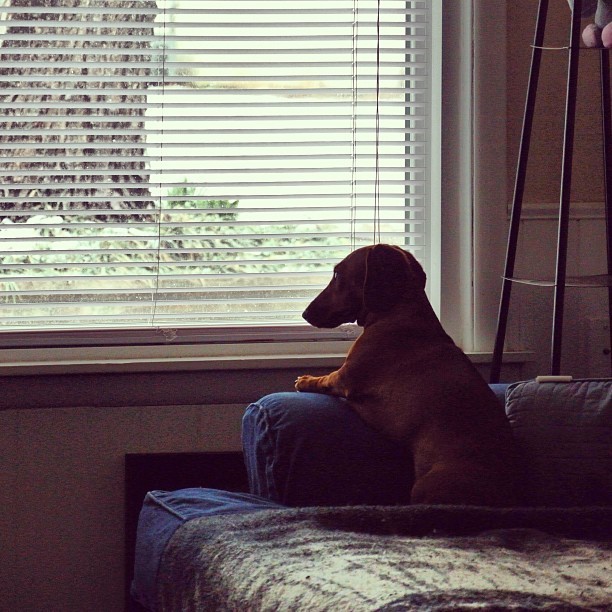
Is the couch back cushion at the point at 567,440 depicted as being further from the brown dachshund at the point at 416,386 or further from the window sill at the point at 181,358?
the window sill at the point at 181,358

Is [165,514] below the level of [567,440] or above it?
below

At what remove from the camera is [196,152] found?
2459 mm

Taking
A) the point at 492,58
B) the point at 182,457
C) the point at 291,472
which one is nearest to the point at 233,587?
the point at 291,472

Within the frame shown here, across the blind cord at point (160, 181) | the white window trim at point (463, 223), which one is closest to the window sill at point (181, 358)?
the white window trim at point (463, 223)

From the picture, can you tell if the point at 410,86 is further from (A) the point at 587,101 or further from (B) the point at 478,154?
(A) the point at 587,101

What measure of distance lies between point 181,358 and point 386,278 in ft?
2.41

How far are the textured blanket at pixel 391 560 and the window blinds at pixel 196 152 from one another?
101cm

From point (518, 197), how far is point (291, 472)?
3.21 ft

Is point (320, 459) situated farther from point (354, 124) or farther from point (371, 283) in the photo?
point (354, 124)

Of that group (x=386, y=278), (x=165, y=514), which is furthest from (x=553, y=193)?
(x=165, y=514)

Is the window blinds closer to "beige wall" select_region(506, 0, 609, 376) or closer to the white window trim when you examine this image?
the white window trim

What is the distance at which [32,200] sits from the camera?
2.38m

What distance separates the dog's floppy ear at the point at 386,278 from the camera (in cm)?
192

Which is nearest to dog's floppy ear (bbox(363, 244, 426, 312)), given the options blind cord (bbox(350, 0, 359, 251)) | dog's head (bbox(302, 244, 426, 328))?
dog's head (bbox(302, 244, 426, 328))
